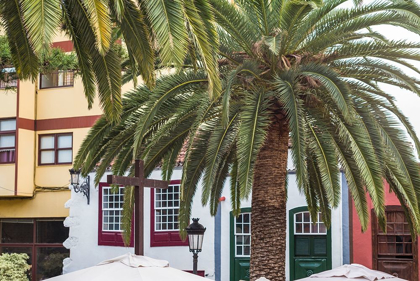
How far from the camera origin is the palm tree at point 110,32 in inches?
363

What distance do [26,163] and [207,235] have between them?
332 inches

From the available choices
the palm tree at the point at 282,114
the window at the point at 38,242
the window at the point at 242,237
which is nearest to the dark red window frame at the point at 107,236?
the window at the point at 38,242

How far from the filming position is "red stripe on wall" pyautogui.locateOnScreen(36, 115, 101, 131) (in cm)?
2945

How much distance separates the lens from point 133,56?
12453mm

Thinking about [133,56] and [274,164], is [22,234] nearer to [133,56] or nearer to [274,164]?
[274,164]

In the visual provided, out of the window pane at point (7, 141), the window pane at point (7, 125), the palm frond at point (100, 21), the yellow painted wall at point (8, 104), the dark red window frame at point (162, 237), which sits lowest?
the dark red window frame at point (162, 237)

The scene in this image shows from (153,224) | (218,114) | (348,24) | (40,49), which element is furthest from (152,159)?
(153,224)

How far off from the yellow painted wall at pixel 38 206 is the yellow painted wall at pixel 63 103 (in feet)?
9.66

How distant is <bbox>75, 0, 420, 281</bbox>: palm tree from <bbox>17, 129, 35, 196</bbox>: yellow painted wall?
1301 centimetres

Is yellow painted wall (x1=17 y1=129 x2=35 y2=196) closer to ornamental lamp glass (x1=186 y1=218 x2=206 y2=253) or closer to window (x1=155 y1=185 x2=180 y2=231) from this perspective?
window (x1=155 y1=185 x2=180 y2=231)

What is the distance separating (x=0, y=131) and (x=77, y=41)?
19.0m

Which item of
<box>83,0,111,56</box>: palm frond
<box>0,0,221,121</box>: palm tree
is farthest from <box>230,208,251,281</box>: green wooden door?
<box>83,0,111,56</box>: palm frond

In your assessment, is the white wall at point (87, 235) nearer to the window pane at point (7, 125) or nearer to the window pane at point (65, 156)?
the window pane at point (65, 156)

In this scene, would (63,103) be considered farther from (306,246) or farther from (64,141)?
(306,246)
